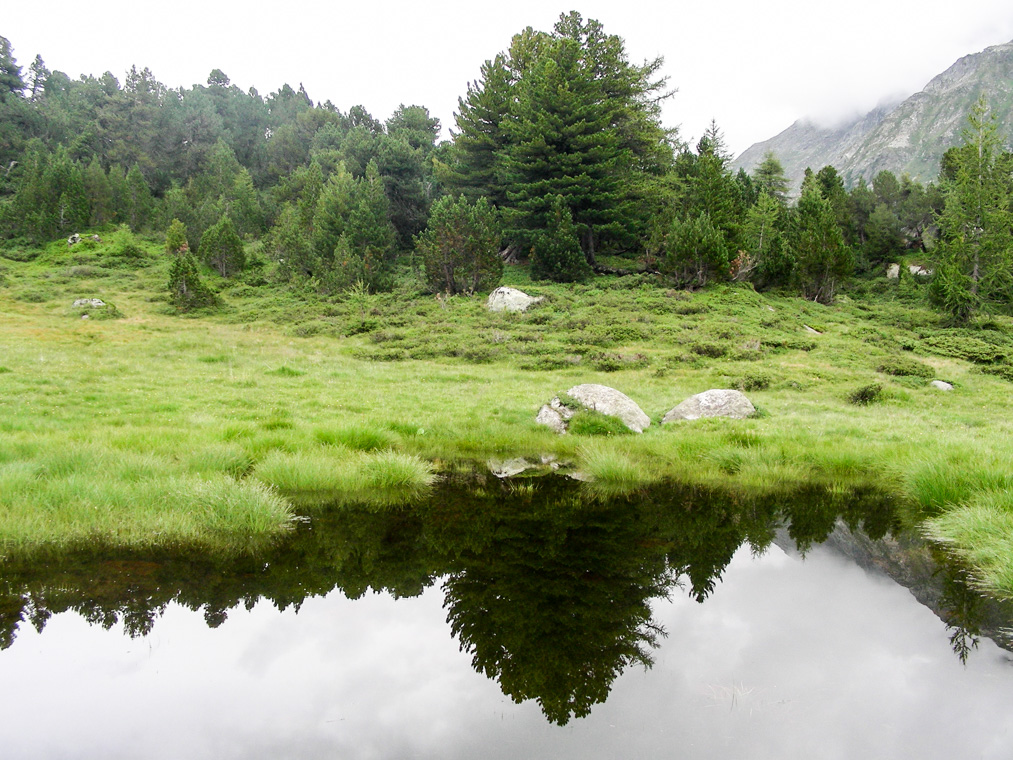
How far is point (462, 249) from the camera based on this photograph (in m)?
38.5

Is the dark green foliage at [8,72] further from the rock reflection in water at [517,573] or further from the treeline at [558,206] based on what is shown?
the rock reflection in water at [517,573]

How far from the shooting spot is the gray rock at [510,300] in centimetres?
3384

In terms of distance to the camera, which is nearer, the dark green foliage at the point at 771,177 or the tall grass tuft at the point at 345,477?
the tall grass tuft at the point at 345,477

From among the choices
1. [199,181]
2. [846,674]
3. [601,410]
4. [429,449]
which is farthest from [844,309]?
[199,181]

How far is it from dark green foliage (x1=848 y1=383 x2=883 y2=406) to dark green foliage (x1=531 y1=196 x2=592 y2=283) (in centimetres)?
2539

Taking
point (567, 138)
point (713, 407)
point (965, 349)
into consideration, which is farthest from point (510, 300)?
point (965, 349)

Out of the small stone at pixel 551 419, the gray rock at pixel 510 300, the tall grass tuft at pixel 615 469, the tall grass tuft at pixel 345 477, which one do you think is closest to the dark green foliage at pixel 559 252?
the gray rock at pixel 510 300

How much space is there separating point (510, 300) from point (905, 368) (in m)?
20.6

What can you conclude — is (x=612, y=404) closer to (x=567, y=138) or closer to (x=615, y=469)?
(x=615, y=469)

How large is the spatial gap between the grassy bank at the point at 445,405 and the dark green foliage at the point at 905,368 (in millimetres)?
165

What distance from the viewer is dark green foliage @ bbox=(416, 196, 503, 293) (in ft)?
125

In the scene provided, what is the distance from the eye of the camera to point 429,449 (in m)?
10.7

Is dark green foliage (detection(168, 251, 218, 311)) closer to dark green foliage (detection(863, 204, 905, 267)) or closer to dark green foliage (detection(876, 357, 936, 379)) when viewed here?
dark green foliage (detection(876, 357, 936, 379))

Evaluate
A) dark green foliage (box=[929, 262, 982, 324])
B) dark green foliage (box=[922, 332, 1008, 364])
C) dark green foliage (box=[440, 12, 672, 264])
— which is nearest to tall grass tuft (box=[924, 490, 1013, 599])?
dark green foliage (box=[922, 332, 1008, 364])
